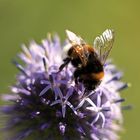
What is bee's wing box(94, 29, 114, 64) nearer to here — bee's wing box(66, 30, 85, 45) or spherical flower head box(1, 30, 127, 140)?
bee's wing box(66, 30, 85, 45)

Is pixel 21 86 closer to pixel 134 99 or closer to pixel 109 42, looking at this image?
pixel 109 42

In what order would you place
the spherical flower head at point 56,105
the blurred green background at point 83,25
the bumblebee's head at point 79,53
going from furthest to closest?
the blurred green background at point 83,25 < the spherical flower head at point 56,105 < the bumblebee's head at point 79,53

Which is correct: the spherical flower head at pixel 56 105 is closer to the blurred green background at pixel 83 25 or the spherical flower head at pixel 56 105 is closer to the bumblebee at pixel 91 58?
the bumblebee at pixel 91 58

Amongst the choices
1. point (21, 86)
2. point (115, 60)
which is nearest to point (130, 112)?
point (115, 60)

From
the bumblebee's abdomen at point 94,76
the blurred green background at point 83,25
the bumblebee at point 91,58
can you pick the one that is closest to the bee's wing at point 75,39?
the bumblebee at point 91,58

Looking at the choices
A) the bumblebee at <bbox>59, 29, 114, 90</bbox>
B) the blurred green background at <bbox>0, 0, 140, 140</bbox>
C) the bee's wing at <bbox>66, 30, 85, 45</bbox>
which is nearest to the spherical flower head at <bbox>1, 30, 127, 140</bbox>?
the bumblebee at <bbox>59, 29, 114, 90</bbox>

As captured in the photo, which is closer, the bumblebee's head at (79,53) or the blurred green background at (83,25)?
Result: the bumblebee's head at (79,53)
